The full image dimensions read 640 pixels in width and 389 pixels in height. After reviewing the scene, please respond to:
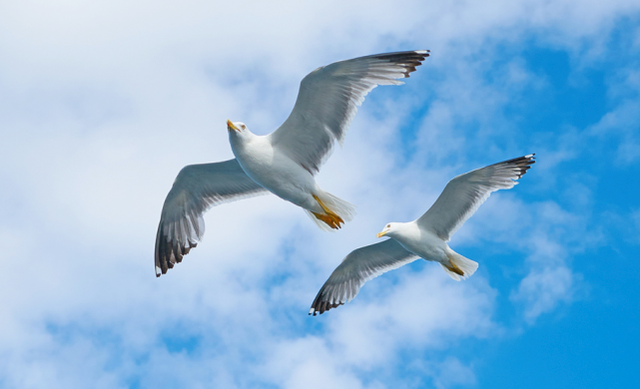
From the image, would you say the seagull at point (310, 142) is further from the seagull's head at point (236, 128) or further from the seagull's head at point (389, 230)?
the seagull's head at point (389, 230)

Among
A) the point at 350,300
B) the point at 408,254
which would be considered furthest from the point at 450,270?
the point at 350,300

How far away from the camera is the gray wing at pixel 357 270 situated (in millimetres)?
12508

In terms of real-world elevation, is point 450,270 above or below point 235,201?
below

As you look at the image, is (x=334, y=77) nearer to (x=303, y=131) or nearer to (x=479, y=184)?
(x=303, y=131)

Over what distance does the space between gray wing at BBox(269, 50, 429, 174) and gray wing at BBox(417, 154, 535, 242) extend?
2.44 metres

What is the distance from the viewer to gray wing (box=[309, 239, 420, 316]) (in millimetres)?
12508

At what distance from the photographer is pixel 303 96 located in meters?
9.34

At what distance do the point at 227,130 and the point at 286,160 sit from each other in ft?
3.04

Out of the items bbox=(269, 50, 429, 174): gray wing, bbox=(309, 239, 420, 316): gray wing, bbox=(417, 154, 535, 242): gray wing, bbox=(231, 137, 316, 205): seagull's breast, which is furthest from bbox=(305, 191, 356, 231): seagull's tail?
bbox=(309, 239, 420, 316): gray wing

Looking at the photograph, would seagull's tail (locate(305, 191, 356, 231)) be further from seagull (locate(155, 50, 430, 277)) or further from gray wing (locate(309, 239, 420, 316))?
gray wing (locate(309, 239, 420, 316))

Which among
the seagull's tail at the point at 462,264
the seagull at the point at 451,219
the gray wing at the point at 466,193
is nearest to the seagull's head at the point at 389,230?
the seagull at the point at 451,219

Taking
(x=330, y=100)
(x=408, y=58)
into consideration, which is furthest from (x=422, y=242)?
(x=408, y=58)

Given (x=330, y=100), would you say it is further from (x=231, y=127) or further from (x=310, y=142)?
(x=231, y=127)

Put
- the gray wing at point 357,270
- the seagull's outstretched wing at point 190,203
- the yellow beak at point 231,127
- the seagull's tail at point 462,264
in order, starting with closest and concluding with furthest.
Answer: the yellow beak at point 231,127
the seagull's outstretched wing at point 190,203
the seagull's tail at point 462,264
the gray wing at point 357,270
